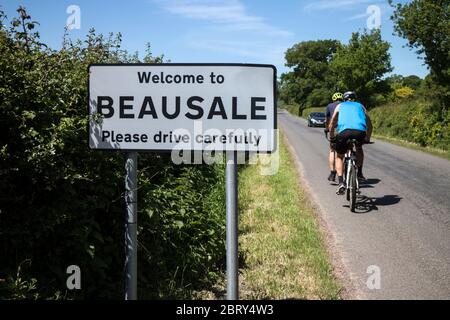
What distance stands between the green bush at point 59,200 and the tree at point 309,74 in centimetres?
8144

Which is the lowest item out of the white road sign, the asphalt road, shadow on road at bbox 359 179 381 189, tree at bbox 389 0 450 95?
the asphalt road

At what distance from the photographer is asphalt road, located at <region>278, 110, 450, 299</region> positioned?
4129 mm

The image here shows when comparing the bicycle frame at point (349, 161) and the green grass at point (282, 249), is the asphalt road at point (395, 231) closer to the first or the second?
the green grass at point (282, 249)

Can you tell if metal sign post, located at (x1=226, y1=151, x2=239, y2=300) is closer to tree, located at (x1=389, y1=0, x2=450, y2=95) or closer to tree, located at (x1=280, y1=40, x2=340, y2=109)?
tree, located at (x1=389, y1=0, x2=450, y2=95)

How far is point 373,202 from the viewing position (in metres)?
7.53

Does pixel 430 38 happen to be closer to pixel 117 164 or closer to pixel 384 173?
pixel 384 173

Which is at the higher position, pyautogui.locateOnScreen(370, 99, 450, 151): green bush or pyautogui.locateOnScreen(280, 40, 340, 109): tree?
pyautogui.locateOnScreen(280, 40, 340, 109): tree

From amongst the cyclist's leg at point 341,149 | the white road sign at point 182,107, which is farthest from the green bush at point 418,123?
the white road sign at point 182,107

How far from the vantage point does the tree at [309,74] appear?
290 feet

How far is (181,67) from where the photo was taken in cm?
252

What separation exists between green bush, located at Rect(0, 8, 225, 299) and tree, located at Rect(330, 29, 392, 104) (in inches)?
1556

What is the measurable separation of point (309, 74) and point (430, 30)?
80671mm

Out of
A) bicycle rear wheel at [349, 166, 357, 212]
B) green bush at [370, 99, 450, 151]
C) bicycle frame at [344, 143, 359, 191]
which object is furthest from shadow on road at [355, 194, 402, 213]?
green bush at [370, 99, 450, 151]

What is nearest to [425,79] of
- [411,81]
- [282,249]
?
[282,249]
